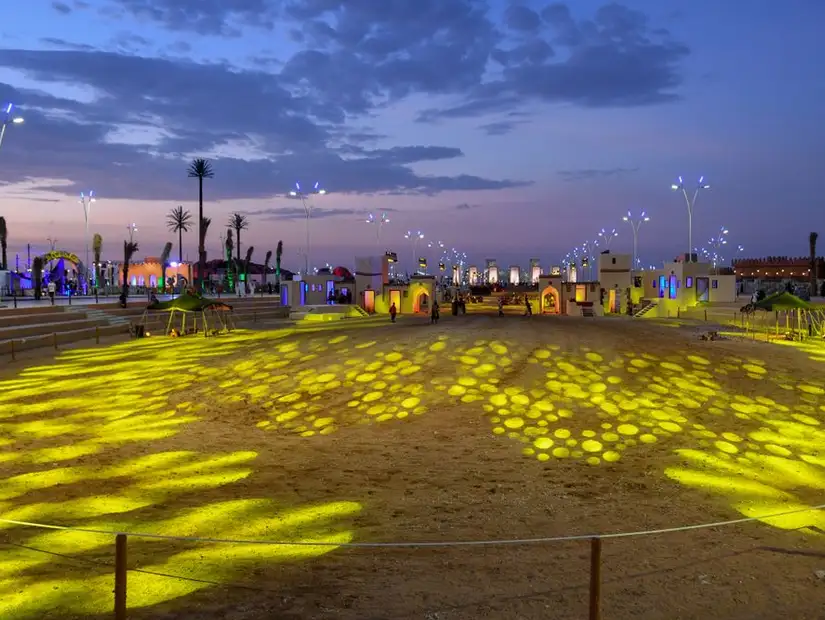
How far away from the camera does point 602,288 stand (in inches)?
2424

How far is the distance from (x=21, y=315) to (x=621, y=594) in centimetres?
3709

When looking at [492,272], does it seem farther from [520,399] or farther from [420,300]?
[520,399]

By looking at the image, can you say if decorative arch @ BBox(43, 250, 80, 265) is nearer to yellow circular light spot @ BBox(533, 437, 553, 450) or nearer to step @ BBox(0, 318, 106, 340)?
step @ BBox(0, 318, 106, 340)

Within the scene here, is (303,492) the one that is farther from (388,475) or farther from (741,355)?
(741,355)

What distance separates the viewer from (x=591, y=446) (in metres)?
13.3

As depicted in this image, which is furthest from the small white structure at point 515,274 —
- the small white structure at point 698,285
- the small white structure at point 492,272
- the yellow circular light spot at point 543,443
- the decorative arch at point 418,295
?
the yellow circular light spot at point 543,443

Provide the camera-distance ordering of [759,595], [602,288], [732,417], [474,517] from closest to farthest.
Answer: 1. [759,595]
2. [474,517]
3. [732,417]
4. [602,288]

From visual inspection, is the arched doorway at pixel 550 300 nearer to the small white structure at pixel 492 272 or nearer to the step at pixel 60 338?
the step at pixel 60 338

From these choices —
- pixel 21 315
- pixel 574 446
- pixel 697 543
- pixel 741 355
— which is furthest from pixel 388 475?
pixel 21 315

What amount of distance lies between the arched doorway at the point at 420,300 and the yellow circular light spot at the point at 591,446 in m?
38.6

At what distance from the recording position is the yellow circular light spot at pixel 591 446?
43.2ft

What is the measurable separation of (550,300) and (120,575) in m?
56.9

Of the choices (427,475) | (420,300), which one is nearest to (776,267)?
(420,300)

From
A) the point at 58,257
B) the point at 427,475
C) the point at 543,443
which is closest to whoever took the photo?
the point at 427,475
